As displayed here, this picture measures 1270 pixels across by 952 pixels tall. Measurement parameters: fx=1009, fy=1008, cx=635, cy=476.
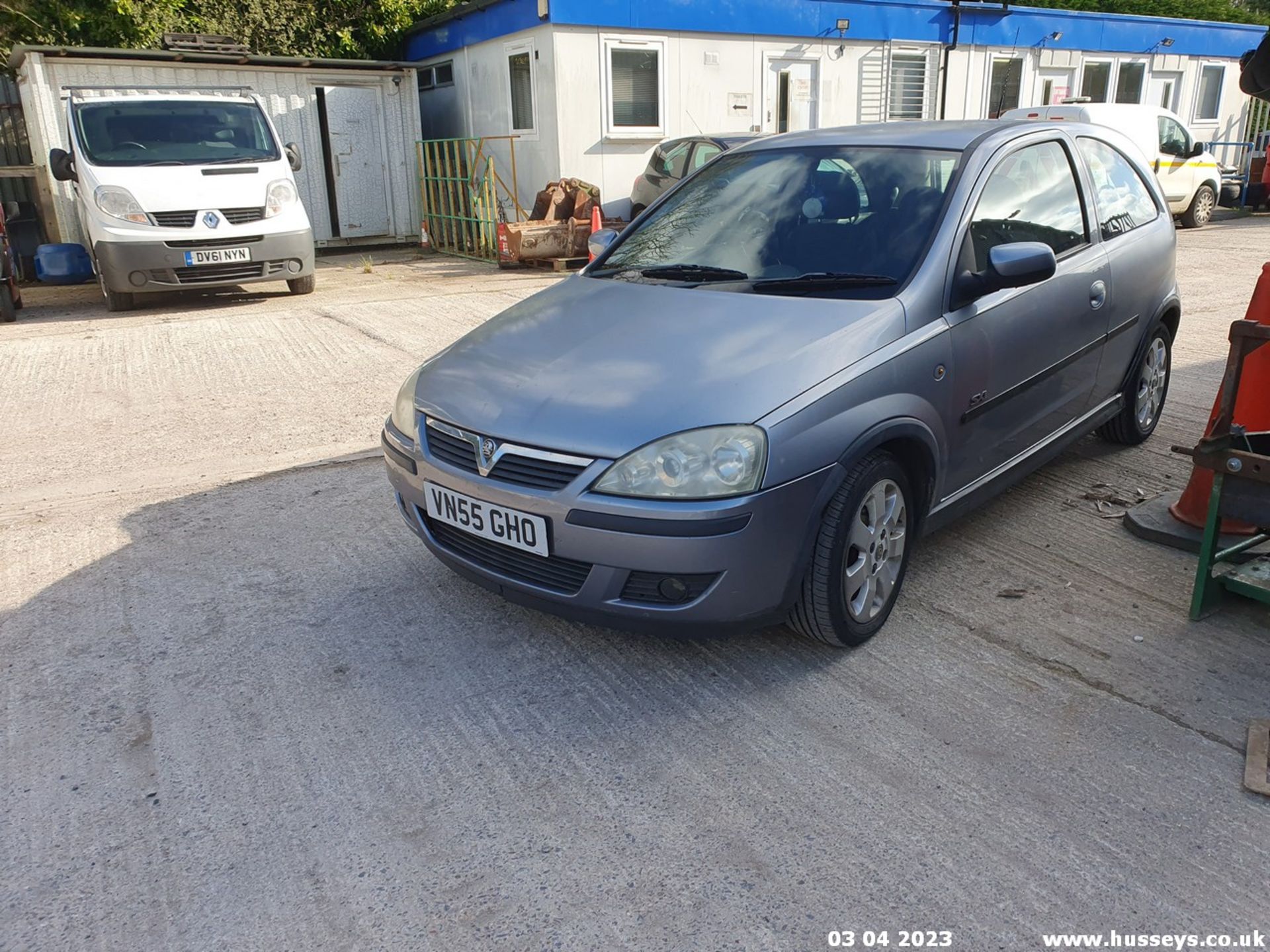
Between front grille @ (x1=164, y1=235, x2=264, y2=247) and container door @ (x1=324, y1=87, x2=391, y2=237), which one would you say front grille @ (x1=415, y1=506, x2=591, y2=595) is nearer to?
front grille @ (x1=164, y1=235, x2=264, y2=247)

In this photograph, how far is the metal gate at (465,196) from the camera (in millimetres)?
14109

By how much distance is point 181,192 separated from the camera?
9.96 metres

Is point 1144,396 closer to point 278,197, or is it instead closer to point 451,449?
point 451,449

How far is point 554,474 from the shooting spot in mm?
2961

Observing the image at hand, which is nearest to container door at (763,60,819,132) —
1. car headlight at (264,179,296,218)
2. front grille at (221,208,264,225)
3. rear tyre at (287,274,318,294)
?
rear tyre at (287,274,318,294)

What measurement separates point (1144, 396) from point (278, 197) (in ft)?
28.2

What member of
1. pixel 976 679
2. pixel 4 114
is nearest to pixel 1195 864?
pixel 976 679

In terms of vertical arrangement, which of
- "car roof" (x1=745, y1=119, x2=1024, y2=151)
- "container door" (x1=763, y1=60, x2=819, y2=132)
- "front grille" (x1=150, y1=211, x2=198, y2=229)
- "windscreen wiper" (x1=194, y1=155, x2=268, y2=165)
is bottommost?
"front grille" (x1=150, y1=211, x2=198, y2=229)

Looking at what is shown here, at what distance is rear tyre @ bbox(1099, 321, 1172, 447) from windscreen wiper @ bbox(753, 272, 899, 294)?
2.17 meters

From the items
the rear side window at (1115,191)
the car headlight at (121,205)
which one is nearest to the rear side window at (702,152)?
the car headlight at (121,205)

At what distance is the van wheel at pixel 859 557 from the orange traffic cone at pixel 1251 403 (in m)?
1.48

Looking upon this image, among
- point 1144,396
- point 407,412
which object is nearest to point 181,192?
point 407,412

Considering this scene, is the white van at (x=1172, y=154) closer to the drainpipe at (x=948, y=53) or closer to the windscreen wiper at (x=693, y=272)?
the drainpipe at (x=948, y=53)

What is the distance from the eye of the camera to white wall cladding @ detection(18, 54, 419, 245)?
13.1 metres
